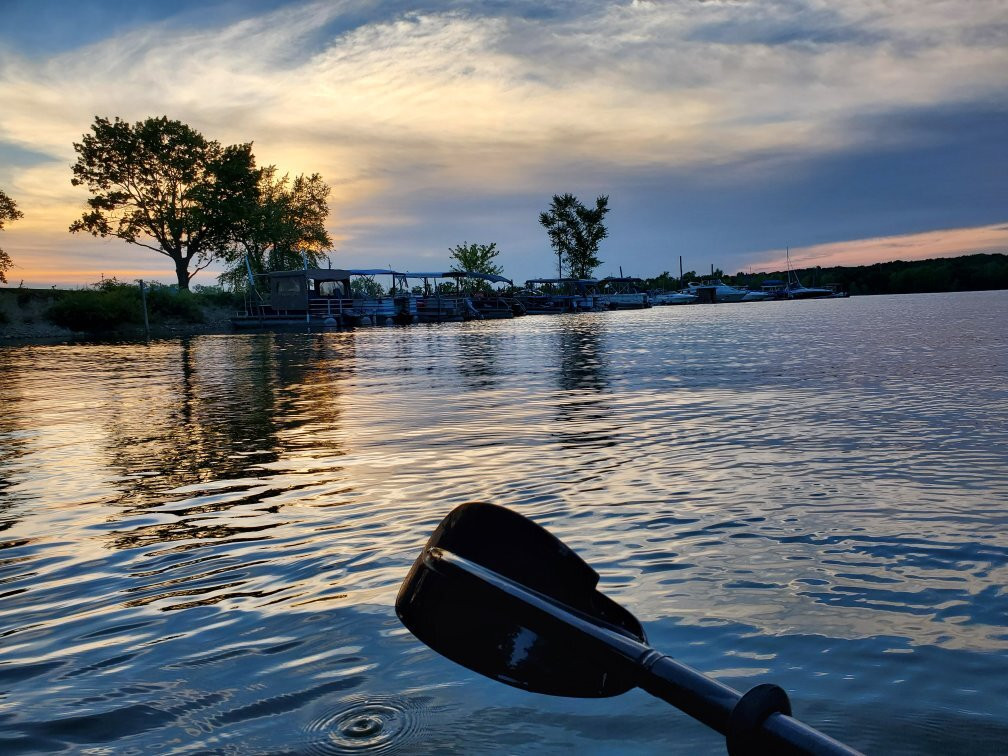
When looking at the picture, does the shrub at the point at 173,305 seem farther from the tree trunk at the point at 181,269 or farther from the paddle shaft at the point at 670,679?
the paddle shaft at the point at 670,679

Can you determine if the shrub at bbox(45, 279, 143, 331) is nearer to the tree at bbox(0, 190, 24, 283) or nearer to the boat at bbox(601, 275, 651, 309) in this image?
the tree at bbox(0, 190, 24, 283)

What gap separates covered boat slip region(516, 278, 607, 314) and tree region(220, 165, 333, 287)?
23.0m

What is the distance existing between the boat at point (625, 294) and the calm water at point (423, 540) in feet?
322

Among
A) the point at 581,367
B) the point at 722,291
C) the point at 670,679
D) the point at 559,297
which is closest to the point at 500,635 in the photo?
the point at 670,679

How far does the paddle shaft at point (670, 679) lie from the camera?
4.29ft

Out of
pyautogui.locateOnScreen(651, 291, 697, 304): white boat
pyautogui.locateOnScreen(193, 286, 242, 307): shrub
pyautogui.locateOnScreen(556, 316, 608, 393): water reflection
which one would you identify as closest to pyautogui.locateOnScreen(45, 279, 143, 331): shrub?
pyautogui.locateOnScreen(193, 286, 242, 307): shrub

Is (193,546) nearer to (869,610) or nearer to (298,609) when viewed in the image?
(298,609)

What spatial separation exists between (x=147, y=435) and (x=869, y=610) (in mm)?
8710

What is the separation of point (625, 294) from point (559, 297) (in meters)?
21.1

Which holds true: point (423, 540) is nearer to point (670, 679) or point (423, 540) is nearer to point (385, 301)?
point (670, 679)

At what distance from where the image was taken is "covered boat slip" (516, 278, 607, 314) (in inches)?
3612

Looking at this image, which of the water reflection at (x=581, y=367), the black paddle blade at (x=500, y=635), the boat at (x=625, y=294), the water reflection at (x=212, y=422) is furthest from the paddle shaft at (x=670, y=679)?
the boat at (x=625, y=294)

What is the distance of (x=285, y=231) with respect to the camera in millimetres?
73688

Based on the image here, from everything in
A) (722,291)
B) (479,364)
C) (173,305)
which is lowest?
(479,364)
